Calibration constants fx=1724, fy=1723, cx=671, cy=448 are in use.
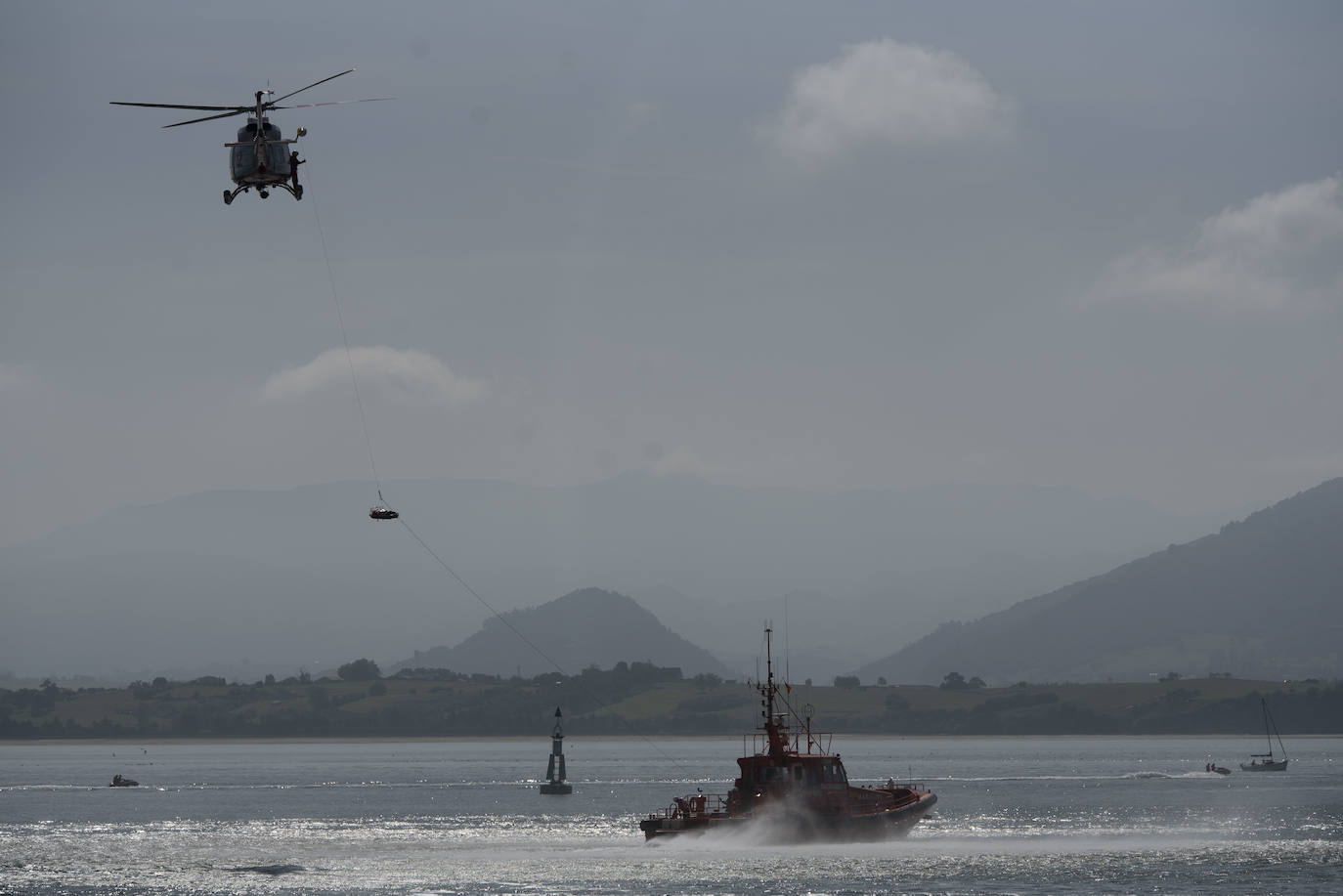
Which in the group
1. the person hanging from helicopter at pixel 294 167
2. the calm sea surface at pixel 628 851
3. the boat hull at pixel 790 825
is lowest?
the calm sea surface at pixel 628 851

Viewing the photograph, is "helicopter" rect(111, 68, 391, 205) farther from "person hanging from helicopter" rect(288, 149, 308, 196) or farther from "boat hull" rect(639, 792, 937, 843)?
"boat hull" rect(639, 792, 937, 843)

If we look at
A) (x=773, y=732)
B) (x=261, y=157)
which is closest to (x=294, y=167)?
(x=261, y=157)

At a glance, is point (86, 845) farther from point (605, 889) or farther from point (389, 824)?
point (605, 889)

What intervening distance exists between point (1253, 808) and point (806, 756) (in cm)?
6744

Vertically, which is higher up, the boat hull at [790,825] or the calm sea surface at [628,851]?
the boat hull at [790,825]

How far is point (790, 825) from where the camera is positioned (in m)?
98.2

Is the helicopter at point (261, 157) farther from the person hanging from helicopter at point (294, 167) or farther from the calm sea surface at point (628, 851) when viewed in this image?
the calm sea surface at point (628, 851)

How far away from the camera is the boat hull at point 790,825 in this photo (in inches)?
3861

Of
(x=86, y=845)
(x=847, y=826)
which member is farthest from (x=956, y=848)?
(x=86, y=845)

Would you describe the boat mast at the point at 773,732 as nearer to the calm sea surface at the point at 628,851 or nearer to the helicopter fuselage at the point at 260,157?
the calm sea surface at the point at 628,851

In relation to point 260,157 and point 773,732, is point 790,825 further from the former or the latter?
point 260,157

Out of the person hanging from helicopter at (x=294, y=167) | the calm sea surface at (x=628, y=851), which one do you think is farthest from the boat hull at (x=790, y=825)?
the person hanging from helicopter at (x=294, y=167)

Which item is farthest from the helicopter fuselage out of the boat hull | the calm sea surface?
the boat hull

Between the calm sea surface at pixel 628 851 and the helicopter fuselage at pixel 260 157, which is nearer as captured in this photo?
the helicopter fuselage at pixel 260 157
